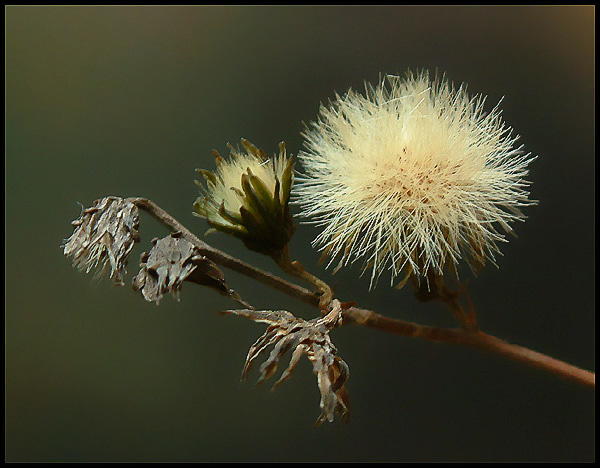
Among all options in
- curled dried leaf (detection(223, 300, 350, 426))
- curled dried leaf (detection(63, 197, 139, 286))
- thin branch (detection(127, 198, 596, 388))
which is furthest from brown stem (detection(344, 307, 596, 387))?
curled dried leaf (detection(63, 197, 139, 286))

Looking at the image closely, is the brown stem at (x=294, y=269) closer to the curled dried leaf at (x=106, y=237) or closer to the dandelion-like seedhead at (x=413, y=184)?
the dandelion-like seedhead at (x=413, y=184)

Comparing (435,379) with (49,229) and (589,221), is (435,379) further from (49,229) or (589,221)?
(49,229)

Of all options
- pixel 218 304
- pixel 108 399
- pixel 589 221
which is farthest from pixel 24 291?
pixel 589 221

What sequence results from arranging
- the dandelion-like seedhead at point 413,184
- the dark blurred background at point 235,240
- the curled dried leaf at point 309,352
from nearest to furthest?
the curled dried leaf at point 309,352 → the dandelion-like seedhead at point 413,184 → the dark blurred background at point 235,240

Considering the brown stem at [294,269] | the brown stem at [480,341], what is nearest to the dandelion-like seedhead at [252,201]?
the brown stem at [294,269]

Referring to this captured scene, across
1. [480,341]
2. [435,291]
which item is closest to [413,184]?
[435,291]

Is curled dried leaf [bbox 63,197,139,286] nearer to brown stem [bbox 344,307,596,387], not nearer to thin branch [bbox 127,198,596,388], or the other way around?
thin branch [bbox 127,198,596,388]

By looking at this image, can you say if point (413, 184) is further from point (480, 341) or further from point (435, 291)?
point (480, 341)
